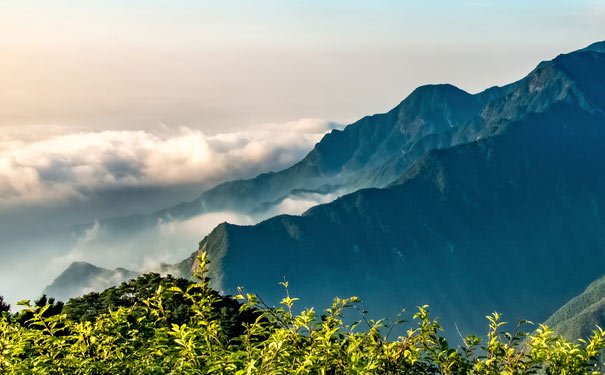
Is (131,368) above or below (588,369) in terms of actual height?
above

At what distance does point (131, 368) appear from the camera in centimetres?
2291

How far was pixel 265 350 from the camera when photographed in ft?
70.4

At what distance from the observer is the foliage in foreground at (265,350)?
21594 millimetres

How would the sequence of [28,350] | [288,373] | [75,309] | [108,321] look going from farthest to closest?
[75,309] < [108,321] < [28,350] < [288,373]

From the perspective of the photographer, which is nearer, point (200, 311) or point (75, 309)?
point (200, 311)

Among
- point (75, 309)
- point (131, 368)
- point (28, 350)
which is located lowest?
point (131, 368)

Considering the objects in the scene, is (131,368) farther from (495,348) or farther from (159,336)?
(495,348)

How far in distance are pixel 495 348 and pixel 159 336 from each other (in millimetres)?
12924

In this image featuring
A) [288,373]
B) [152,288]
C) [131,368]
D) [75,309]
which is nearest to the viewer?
[288,373]

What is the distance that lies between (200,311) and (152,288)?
3889 inches

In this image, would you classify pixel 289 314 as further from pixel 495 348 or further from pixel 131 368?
pixel 495 348

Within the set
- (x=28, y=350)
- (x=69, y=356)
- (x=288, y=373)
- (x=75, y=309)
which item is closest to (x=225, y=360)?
(x=288, y=373)

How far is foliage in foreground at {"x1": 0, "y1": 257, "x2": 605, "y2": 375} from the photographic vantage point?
21594 mm

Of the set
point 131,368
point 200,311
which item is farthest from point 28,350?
point 200,311
